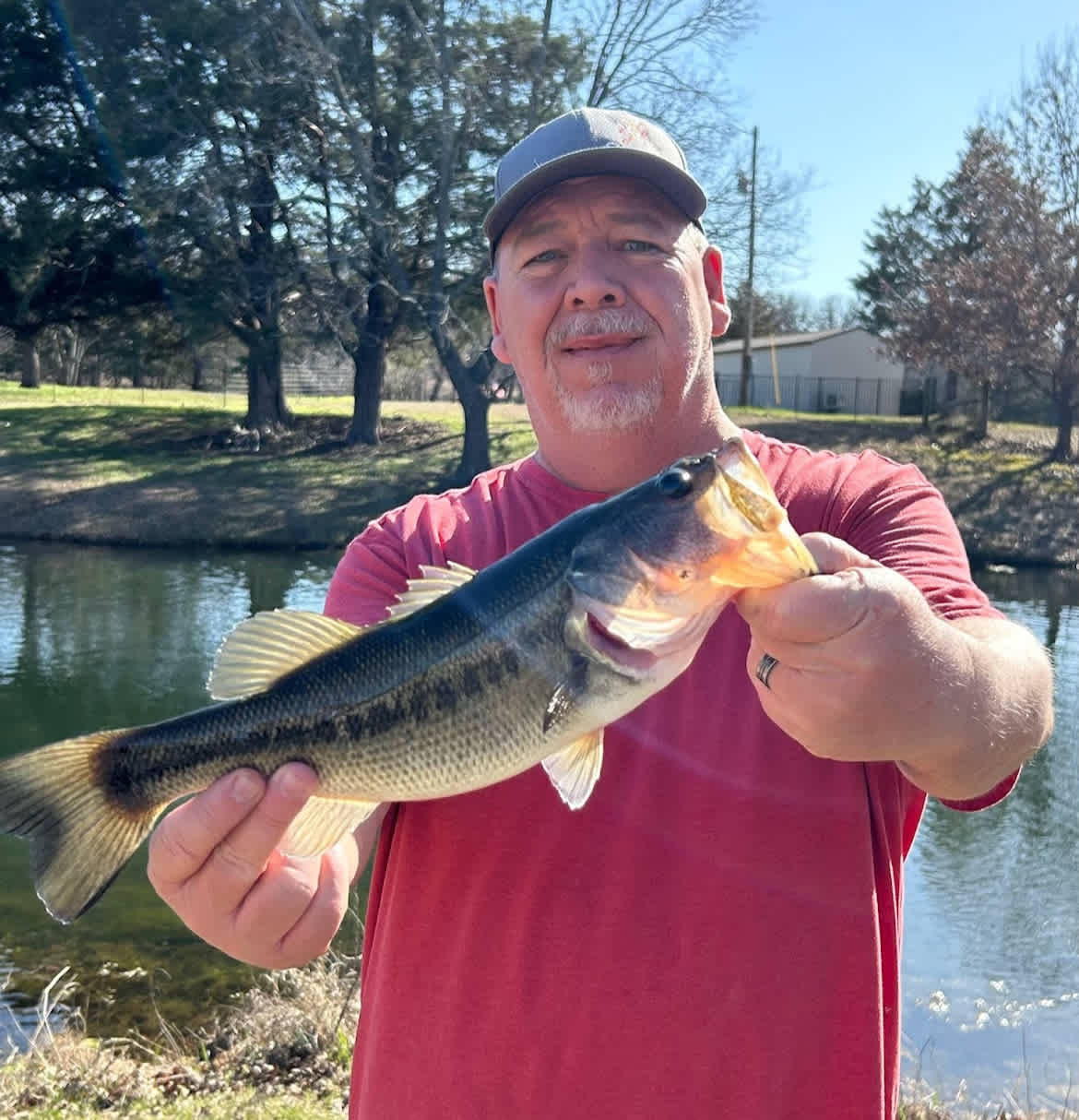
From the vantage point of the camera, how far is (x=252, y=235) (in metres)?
29.6

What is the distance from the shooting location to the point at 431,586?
2.19 metres

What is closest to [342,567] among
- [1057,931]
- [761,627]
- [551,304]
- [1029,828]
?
[551,304]

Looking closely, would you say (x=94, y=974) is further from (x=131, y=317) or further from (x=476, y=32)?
(x=131, y=317)

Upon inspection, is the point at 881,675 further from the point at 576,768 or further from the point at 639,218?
the point at 639,218

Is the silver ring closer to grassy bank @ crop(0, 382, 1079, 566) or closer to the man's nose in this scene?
the man's nose

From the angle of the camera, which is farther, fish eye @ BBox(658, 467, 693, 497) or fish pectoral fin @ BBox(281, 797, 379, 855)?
fish pectoral fin @ BBox(281, 797, 379, 855)

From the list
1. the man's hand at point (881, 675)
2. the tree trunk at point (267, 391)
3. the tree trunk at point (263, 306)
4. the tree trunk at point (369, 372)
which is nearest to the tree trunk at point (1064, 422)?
the tree trunk at point (369, 372)

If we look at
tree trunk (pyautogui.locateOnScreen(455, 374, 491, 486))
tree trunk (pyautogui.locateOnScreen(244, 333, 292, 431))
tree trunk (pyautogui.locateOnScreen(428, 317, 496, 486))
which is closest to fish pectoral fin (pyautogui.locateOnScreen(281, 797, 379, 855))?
tree trunk (pyautogui.locateOnScreen(428, 317, 496, 486))

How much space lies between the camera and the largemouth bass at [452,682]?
1.91m

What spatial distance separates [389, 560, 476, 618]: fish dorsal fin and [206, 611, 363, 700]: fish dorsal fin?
0.11m

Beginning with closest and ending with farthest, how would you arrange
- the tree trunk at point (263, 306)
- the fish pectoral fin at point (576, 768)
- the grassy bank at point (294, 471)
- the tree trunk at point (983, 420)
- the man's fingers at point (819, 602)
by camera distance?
the man's fingers at point (819, 602) → the fish pectoral fin at point (576, 768) → the grassy bank at point (294, 471) → the tree trunk at point (263, 306) → the tree trunk at point (983, 420)

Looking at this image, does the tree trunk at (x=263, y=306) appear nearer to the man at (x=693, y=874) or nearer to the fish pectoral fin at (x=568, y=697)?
the man at (x=693, y=874)

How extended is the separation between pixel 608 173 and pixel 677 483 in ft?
3.68

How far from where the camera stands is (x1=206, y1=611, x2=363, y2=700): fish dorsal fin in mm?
2229
